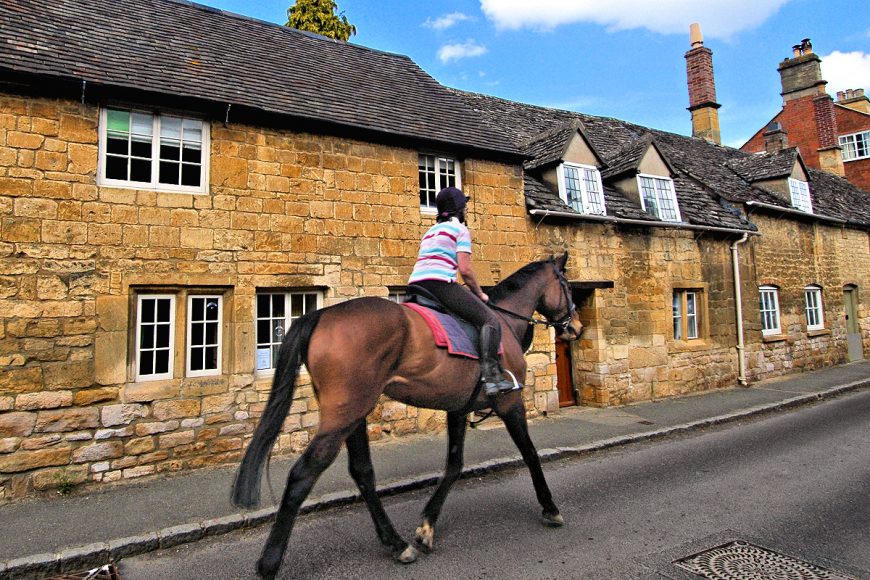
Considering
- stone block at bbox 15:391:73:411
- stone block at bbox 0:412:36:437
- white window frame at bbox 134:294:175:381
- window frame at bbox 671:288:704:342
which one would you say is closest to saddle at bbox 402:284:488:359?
white window frame at bbox 134:294:175:381

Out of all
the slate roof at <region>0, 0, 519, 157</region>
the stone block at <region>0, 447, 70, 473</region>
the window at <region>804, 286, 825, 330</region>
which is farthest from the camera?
the window at <region>804, 286, 825, 330</region>

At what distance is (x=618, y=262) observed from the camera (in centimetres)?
1165

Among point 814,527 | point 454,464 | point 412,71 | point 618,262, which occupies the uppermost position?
point 412,71

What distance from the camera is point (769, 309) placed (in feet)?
49.6

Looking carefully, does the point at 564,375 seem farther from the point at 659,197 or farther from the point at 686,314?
the point at 659,197

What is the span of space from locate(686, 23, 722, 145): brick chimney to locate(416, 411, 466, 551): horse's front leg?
21154mm

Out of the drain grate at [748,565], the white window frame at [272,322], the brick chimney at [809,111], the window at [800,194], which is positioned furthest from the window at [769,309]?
the white window frame at [272,322]

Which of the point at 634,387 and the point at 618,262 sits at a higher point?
the point at 618,262

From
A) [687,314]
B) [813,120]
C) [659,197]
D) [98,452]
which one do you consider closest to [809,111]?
[813,120]

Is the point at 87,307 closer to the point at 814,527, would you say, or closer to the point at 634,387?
the point at 814,527

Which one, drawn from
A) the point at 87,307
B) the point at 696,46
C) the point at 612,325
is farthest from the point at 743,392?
the point at 696,46

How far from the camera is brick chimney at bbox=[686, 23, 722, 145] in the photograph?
20.4 meters

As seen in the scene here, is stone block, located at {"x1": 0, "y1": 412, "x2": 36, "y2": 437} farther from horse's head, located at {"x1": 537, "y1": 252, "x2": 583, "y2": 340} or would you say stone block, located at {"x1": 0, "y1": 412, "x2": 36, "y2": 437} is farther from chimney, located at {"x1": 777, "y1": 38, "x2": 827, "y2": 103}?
chimney, located at {"x1": 777, "y1": 38, "x2": 827, "y2": 103}

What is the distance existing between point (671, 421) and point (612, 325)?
262 centimetres
